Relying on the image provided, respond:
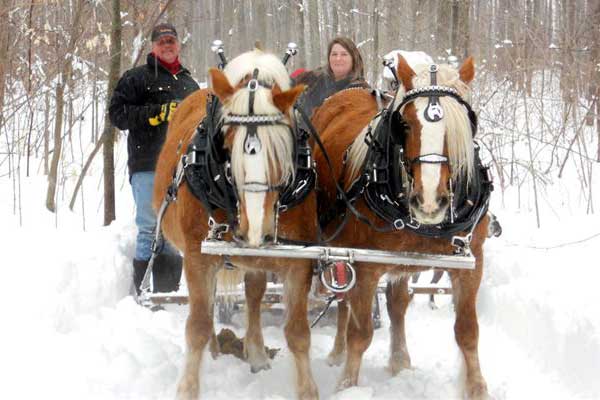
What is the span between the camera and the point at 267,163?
2.56m

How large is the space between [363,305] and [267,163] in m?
1.05

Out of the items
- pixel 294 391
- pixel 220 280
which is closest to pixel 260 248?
pixel 294 391

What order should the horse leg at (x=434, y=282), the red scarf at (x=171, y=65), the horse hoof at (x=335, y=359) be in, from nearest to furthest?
1. the horse hoof at (x=335, y=359)
2. the red scarf at (x=171, y=65)
3. the horse leg at (x=434, y=282)

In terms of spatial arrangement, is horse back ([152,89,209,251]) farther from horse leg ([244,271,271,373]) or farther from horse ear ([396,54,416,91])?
horse ear ([396,54,416,91])

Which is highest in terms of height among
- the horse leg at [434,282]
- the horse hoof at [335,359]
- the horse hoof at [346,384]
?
the horse leg at [434,282]

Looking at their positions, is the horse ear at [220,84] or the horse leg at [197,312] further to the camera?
the horse leg at [197,312]

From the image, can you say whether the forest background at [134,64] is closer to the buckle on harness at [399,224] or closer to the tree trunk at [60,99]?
the tree trunk at [60,99]

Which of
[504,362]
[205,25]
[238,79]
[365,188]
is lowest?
[504,362]

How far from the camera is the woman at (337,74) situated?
4914 millimetres

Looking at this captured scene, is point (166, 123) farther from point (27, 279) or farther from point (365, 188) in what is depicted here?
point (365, 188)

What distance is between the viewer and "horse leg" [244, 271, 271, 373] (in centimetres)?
381

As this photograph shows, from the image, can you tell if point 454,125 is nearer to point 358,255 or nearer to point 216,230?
point 358,255

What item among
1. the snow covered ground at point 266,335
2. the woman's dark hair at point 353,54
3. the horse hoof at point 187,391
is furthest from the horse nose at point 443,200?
the woman's dark hair at point 353,54

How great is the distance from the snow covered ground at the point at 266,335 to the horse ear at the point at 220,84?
1.47 m
